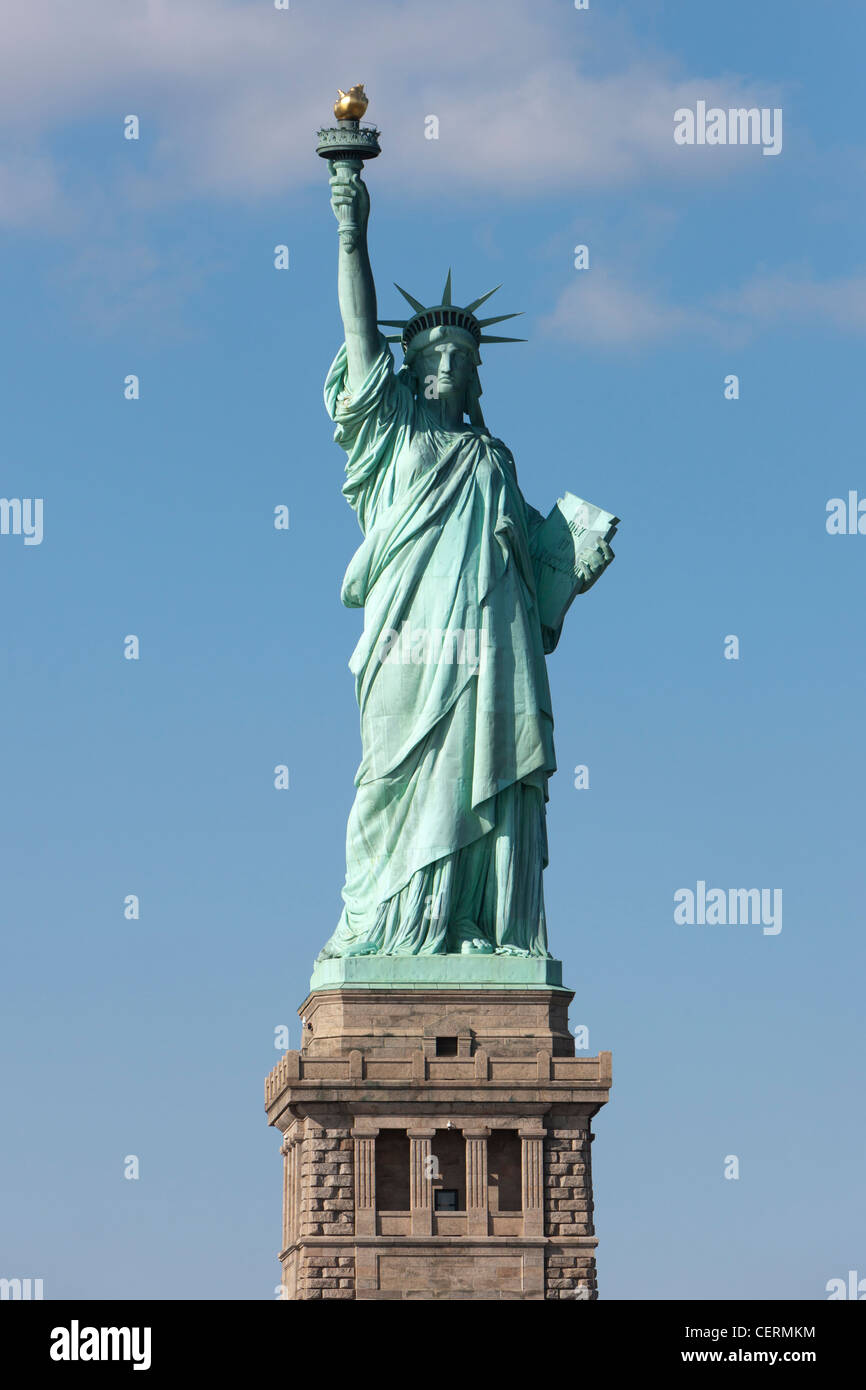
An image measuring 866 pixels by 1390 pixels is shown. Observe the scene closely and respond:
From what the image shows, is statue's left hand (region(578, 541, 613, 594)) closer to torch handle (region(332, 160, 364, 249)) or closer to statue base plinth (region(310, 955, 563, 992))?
torch handle (region(332, 160, 364, 249))

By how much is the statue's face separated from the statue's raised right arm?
106cm

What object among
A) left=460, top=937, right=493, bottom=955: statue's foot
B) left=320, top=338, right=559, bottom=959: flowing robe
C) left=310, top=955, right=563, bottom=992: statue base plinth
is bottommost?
left=310, top=955, right=563, bottom=992: statue base plinth

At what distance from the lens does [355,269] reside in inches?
1800

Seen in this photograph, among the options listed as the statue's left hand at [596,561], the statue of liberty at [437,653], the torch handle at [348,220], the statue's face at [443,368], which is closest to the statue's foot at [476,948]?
the statue of liberty at [437,653]

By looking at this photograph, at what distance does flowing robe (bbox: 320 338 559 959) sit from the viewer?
148 feet

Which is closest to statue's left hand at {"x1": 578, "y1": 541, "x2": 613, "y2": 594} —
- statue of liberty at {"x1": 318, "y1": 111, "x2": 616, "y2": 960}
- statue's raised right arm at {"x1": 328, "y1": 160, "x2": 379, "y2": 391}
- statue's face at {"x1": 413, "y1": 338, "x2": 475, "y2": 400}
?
statue of liberty at {"x1": 318, "y1": 111, "x2": 616, "y2": 960}

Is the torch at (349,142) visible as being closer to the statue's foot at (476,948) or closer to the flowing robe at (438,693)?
the flowing robe at (438,693)

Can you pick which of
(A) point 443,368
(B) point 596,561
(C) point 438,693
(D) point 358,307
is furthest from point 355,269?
(C) point 438,693

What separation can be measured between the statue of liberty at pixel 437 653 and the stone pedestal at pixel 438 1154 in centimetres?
126

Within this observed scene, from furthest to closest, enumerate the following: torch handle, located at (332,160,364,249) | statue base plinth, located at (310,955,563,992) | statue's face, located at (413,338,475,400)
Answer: statue's face, located at (413,338,475,400) → torch handle, located at (332,160,364,249) → statue base plinth, located at (310,955,563,992)

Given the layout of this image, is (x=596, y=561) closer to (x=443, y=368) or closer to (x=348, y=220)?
(x=443, y=368)

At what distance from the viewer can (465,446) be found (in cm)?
4666
